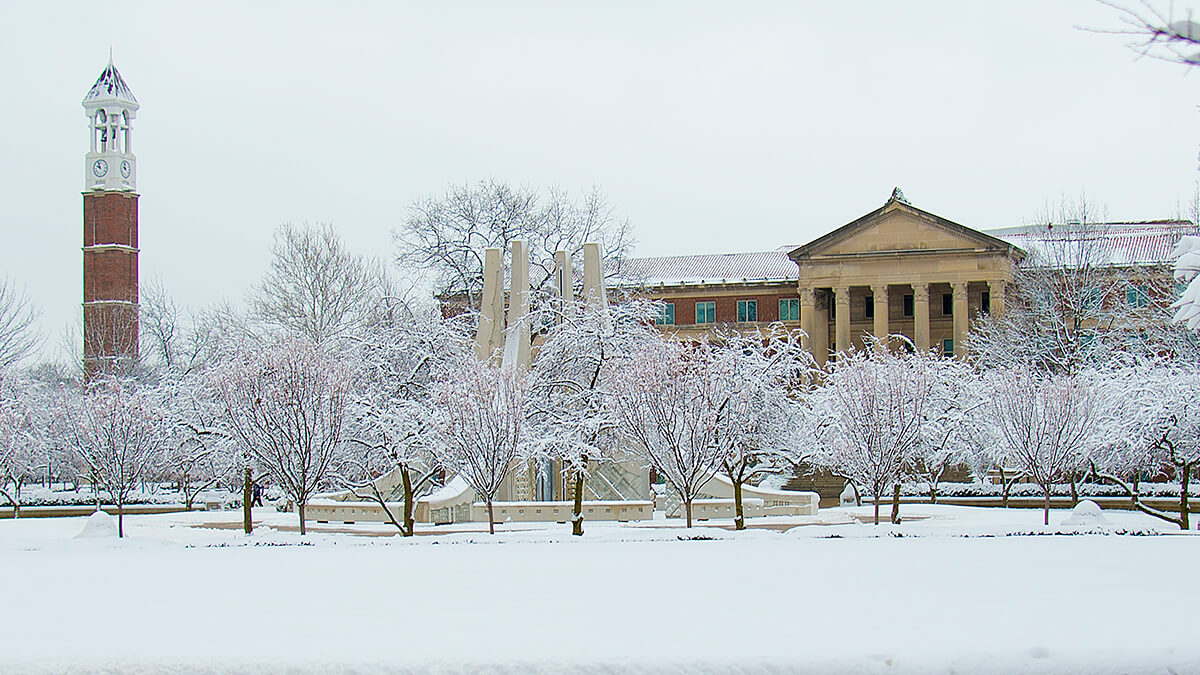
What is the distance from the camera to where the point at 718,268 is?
79.6m

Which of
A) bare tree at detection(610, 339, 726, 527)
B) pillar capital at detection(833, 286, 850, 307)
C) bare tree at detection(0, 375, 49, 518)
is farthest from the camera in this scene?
pillar capital at detection(833, 286, 850, 307)

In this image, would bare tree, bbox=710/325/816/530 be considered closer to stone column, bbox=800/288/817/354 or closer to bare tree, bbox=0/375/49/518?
bare tree, bbox=0/375/49/518

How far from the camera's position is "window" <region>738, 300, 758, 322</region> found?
76.4 meters

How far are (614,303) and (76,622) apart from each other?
3774 cm

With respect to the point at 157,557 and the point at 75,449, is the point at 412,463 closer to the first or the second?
the point at 75,449

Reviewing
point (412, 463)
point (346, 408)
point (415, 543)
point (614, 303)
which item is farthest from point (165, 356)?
point (415, 543)

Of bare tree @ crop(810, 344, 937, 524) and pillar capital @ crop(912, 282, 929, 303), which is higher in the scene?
pillar capital @ crop(912, 282, 929, 303)

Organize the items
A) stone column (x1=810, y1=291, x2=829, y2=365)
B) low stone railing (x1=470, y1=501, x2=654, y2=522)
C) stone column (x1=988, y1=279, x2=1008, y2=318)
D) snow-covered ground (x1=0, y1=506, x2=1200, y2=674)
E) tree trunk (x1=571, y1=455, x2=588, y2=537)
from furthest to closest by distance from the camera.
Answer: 1. stone column (x1=810, y1=291, x2=829, y2=365)
2. stone column (x1=988, y1=279, x2=1008, y2=318)
3. low stone railing (x1=470, y1=501, x2=654, y2=522)
4. tree trunk (x1=571, y1=455, x2=588, y2=537)
5. snow-covered ground (x1=0, y1=506, x2=1200, y2=674)

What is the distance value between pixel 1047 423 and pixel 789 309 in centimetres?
4454

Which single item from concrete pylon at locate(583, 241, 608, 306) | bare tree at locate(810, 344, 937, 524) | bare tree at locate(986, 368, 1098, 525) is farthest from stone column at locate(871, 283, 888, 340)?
bare tree at locate(810, 344, 937, 524)

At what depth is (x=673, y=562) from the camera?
738 inches

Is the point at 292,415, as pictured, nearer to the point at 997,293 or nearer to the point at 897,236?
the point at 897,236

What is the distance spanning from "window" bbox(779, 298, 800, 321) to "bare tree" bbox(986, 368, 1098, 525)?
1669 inches

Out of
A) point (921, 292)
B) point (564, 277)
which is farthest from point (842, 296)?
point (564, 277)
